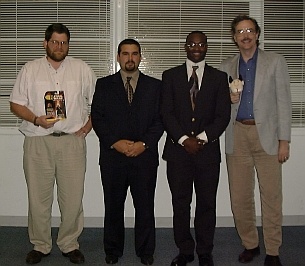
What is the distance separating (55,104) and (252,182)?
166cm

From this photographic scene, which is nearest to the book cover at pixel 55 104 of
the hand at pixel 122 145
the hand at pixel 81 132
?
the hand at pixel 81 132

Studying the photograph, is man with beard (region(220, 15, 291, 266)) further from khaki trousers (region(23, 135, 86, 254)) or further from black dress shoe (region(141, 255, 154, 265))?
khaki trousers (region(23, 135, 86, 254))

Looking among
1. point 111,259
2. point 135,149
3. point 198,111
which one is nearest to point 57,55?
point 135,149

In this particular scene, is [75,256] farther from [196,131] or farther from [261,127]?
[261,127]

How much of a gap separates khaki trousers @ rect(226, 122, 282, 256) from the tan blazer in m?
0.08

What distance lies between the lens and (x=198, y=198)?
381 cm

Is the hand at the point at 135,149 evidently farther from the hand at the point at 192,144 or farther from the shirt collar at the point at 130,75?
the shirt collar at the point at 130,75

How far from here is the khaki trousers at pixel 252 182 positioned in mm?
3834

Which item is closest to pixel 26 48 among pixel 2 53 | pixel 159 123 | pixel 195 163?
pixel 2 53

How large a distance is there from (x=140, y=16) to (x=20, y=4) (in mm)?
1211

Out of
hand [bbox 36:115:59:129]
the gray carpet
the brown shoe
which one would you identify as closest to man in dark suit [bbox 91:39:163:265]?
the gray carpet

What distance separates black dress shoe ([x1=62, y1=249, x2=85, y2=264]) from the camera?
3.93 metres

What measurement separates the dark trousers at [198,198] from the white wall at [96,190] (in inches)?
51.4

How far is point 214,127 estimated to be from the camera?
3684 millimetres
